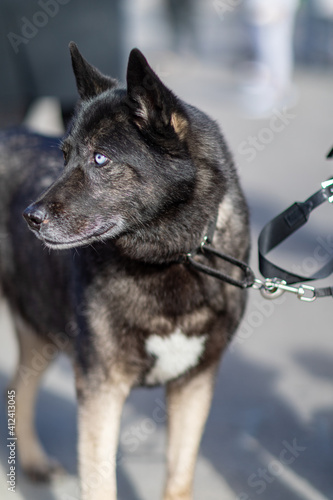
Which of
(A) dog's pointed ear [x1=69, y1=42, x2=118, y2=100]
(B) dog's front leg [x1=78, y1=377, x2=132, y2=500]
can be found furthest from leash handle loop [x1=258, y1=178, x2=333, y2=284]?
(A) dog's pointed ear [x1=69, y1=42, x2=118, y2=100]

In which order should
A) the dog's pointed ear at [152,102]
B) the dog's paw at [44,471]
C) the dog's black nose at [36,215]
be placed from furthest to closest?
the dog's paw at [44,471]
the dog's black nose at [36,215]
the dog's pointed ear at [152,102]

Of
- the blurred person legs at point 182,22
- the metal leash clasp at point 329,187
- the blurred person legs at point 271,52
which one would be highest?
the metal leash clasp at point 329,187

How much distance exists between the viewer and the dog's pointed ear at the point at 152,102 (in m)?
2.31

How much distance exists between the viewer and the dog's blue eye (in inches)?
97.0

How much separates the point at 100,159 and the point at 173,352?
31.0 inches

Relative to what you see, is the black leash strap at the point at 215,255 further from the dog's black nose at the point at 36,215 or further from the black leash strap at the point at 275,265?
the dog's black nose at the point at 36,215

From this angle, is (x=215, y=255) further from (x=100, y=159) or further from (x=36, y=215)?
(x=36, y=215)

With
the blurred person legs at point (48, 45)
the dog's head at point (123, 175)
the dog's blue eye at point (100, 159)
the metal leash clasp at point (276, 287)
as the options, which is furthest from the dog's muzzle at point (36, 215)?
the blurred person legs at point (48, 45)

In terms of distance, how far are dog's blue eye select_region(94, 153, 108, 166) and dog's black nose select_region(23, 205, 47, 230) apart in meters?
0.25

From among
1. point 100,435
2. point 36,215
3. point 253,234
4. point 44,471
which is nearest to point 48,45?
point 253,234

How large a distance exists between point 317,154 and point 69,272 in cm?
603

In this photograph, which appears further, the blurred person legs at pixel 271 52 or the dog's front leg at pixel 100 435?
the blurred person legs at pixel 271 52

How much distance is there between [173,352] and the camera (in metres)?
2.69

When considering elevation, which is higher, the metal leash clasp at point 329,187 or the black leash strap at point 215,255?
the metal leash clasp at point 329,187
